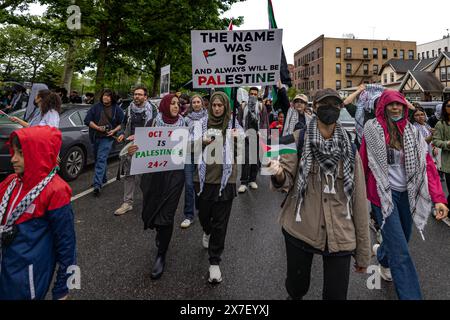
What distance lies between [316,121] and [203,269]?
2032 mm

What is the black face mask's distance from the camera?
215 cm

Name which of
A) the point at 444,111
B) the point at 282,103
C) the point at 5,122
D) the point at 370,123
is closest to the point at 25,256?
the point at 282,103

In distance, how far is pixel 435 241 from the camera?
399 cm

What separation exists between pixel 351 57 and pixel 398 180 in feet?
227

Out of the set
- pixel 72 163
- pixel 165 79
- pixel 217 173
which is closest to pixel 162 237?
pixel 217 173

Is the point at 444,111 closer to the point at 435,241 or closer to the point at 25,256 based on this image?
the point at 435,241

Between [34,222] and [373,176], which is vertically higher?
[373,176]

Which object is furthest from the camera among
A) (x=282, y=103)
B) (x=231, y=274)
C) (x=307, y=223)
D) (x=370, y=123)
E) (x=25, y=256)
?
(x=282, y=103)

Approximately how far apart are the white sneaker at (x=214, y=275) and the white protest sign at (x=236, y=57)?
2.08 m

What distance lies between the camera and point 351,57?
62.6m

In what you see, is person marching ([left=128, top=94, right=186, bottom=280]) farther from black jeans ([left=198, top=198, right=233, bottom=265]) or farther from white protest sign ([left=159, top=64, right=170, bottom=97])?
white protest sign ([left=159, top=64, right=170, bottom=97])

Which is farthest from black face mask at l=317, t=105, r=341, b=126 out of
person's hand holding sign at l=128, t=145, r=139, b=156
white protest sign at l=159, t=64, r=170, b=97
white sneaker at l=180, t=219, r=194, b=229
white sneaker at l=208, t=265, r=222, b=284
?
white protest sign at l=159, t=64, r=170, b=97

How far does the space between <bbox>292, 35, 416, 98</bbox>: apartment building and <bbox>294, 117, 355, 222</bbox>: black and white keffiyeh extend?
6410cm

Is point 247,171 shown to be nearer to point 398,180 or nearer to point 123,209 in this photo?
point 123,209
